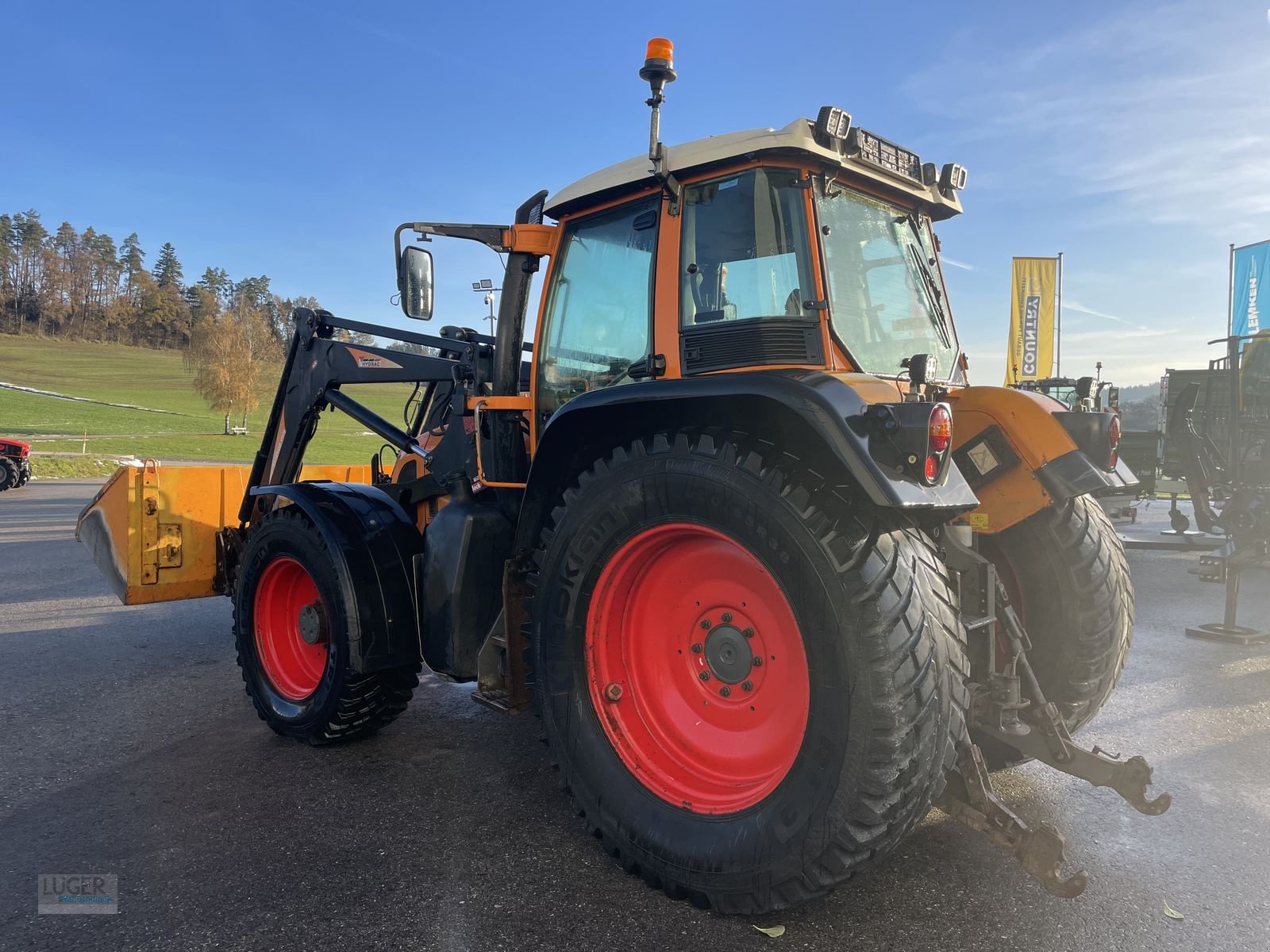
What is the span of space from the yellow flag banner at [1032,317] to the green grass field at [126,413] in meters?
14.7

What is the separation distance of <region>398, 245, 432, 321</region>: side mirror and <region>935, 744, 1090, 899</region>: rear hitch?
112 inches

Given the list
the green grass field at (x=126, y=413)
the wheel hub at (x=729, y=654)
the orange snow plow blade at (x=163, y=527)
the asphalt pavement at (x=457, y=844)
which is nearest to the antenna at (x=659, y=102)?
the wheel hub at (x=729, y=654)

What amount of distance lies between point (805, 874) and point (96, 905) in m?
2.25

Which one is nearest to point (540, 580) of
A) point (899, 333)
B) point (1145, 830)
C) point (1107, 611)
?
point (899, 333)

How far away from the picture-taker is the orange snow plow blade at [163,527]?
516cm

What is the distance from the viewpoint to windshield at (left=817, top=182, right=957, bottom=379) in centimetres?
289

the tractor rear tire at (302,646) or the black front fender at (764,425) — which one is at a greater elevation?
the black front fender at (764,425)

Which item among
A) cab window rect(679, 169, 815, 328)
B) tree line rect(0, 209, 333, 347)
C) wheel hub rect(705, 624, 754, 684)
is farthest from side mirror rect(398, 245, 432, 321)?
tree line rect(0, 209, 333, 347)

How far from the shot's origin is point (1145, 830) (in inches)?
121

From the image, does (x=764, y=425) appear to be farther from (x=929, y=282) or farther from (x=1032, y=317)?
(x=1032, y=317)

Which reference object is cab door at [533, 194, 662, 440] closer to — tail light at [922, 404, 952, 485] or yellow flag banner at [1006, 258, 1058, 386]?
tail light at [922, 404, 952, 485]

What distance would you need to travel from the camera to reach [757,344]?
2.79 meters

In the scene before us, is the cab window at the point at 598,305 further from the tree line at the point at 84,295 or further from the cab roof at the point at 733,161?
the tree line at the point at 84,295

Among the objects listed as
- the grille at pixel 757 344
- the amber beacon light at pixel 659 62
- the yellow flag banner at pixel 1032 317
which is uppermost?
the yellow flag banner at pixel 1032 317
